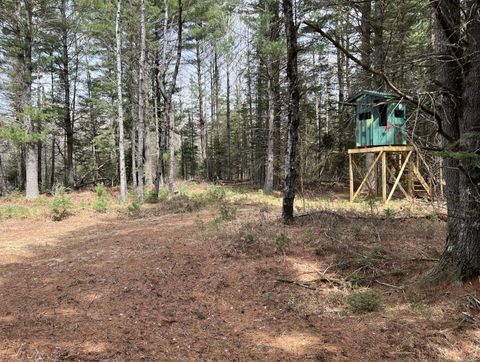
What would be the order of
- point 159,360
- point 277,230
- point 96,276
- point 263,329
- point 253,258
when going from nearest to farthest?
point 159,360
point 263,329
point 96,276
point 253,258
point 277,230

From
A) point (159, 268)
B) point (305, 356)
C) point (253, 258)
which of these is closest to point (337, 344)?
point (305, 356)

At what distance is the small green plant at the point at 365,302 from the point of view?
392 cm

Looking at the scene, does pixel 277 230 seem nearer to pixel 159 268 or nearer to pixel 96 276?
pixel 159 268

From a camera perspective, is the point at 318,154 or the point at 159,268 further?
the point at 318,154

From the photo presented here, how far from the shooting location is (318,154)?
70.0ft

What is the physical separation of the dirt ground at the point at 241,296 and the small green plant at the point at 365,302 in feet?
0.24

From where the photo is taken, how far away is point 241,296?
184 inches

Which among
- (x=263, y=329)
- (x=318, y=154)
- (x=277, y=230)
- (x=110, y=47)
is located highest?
(x=110, y=47)

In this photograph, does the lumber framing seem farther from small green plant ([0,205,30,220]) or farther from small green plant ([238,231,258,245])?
small green plant ([0,205,30,220])

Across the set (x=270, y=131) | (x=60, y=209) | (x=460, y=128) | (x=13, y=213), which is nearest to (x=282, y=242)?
(x=460, y=128)

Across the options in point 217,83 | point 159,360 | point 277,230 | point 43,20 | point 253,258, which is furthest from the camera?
point 217,83

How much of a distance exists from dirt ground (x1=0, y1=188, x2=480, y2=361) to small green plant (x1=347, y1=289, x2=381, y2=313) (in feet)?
0.24

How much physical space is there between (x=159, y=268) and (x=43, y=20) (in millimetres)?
16090

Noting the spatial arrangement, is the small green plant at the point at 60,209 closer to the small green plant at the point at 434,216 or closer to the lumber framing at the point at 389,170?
the lumber framing at the point at 389,170
